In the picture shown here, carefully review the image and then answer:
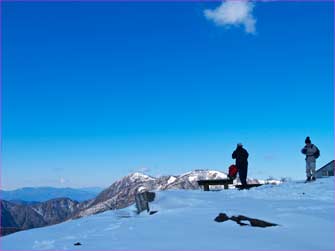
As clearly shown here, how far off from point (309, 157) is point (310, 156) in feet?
0.26

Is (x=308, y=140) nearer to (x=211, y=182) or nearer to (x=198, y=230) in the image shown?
(x=211, y=182)

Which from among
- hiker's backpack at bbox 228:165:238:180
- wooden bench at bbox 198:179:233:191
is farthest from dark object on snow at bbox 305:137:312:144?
wooden bench at bbox 198:179:233:191

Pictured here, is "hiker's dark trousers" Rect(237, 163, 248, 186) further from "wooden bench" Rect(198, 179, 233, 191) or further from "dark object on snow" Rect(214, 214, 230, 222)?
"dark object on snow" Rect(214, 214, 230, 222)

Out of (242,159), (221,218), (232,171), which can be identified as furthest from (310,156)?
(221,218)

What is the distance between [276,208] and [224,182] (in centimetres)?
1063

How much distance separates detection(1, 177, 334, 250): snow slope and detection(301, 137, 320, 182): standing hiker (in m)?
7.49

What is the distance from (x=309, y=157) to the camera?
25203mm

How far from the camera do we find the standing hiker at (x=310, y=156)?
82.5 feet

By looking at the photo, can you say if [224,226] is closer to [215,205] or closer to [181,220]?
[181,220]

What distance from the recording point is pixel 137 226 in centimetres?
1337

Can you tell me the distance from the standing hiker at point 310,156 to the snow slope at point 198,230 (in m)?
7.49

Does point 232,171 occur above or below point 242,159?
below

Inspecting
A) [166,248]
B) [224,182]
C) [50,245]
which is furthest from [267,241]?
[224,182]

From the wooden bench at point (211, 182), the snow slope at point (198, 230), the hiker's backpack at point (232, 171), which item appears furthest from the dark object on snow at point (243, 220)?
the hiker's backpack at point (232, 171)
